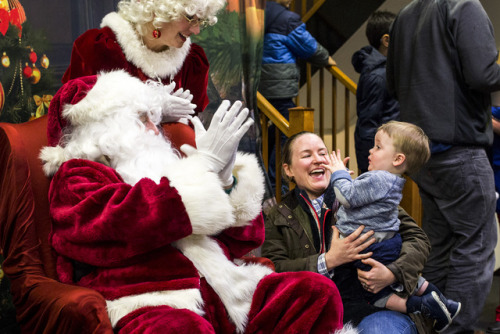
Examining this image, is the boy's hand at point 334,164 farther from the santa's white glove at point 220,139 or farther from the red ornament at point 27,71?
the red ornament at point 27,71

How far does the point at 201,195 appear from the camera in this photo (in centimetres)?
171

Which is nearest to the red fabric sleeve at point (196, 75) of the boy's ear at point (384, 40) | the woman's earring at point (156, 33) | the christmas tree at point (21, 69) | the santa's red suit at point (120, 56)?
the santa's red suit at point (120, 56)

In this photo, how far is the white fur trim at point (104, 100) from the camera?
73.9 inches

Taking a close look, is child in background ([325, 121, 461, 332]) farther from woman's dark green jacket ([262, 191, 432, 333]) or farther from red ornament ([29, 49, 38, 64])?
red ornament ([29, 49, 38, 64])

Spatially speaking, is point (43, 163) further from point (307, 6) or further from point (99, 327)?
point (307, 6)

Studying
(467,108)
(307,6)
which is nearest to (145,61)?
(467,108)

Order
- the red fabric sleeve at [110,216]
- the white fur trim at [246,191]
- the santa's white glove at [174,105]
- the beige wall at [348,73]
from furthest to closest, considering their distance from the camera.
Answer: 1. the beige wall at [348,73]
2. the santa's white glove at [174,105]
3. the white fur trim at [246,191]
4. the red fabric sleeve at [110,216]

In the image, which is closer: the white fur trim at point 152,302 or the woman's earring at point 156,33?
the white fur trim at point 152,302

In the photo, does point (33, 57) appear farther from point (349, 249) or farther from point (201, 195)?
point (349, 249)

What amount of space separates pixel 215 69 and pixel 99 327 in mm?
1855

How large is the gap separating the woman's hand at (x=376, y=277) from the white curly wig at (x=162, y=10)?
1068mm

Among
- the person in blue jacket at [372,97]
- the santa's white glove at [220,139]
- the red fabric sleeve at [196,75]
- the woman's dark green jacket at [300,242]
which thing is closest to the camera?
the santa's white glove at [220,139]

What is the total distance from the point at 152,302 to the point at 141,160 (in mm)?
446

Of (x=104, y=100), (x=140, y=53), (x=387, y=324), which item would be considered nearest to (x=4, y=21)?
(x=140, y=53)
